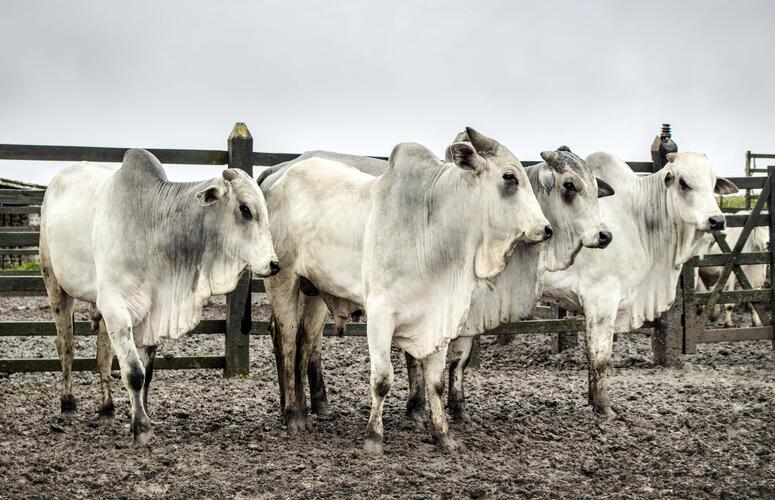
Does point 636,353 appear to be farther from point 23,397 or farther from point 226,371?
point 23,397

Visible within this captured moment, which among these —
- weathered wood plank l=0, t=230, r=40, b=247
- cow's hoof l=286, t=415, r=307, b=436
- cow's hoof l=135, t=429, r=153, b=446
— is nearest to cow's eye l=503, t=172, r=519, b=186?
cow's hoof l=286, t=415, r=307, b=436

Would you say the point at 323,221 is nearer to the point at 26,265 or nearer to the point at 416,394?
the point at 416,394

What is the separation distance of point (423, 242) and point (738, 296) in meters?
6.03

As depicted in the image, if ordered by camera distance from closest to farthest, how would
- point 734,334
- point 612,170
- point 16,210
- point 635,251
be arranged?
point 635,251
point 612,170
point 734,334
point 16,210

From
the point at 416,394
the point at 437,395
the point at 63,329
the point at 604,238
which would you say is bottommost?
the point at 416,394

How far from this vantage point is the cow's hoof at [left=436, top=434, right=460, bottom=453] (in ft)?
18.8

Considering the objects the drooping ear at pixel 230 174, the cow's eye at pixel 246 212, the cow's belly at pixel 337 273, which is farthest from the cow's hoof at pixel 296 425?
the drooping ear at pixel 230 174

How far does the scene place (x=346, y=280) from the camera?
6.02 m

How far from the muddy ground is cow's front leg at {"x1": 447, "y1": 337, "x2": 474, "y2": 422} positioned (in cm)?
19

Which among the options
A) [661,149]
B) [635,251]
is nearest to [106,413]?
[635,251]

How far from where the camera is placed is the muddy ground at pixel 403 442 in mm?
4980

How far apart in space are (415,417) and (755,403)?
307 cm

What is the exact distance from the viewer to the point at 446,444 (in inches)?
227

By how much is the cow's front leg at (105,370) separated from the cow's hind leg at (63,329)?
353mm
